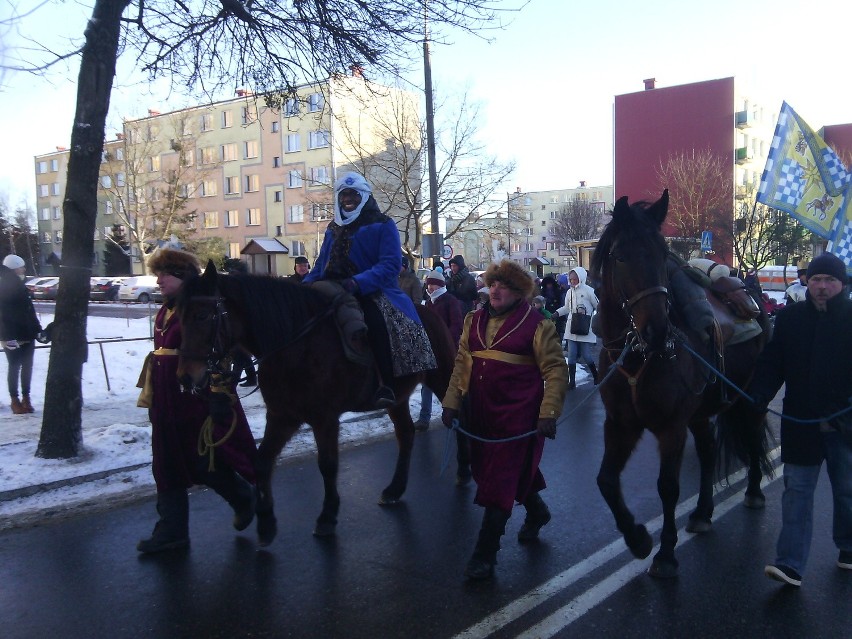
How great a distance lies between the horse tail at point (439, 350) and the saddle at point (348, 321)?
1.10m

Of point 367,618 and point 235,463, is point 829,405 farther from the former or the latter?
point 235,463

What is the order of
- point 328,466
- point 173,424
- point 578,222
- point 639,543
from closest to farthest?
point 639,543 → point 173,424 → point 328,466 → point 578,222

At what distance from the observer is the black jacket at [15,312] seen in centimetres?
926

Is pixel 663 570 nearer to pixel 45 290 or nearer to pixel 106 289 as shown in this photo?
pixel 106 289

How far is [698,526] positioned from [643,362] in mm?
1588

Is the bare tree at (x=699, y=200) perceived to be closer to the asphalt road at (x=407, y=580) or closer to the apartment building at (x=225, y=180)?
the apartment building at (x=225, y=180)

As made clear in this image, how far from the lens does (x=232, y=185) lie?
5097 centimetres

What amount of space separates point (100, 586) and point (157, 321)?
176 cm

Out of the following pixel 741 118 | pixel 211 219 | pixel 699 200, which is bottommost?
pixel 699 200

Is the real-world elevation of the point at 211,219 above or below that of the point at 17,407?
above

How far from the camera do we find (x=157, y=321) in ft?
16.3

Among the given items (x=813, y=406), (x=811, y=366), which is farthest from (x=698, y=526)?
(x=811, y=366)

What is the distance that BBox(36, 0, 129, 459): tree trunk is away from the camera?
6855 mm

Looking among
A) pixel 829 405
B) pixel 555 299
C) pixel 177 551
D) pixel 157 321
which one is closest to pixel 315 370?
pixel 157 321
